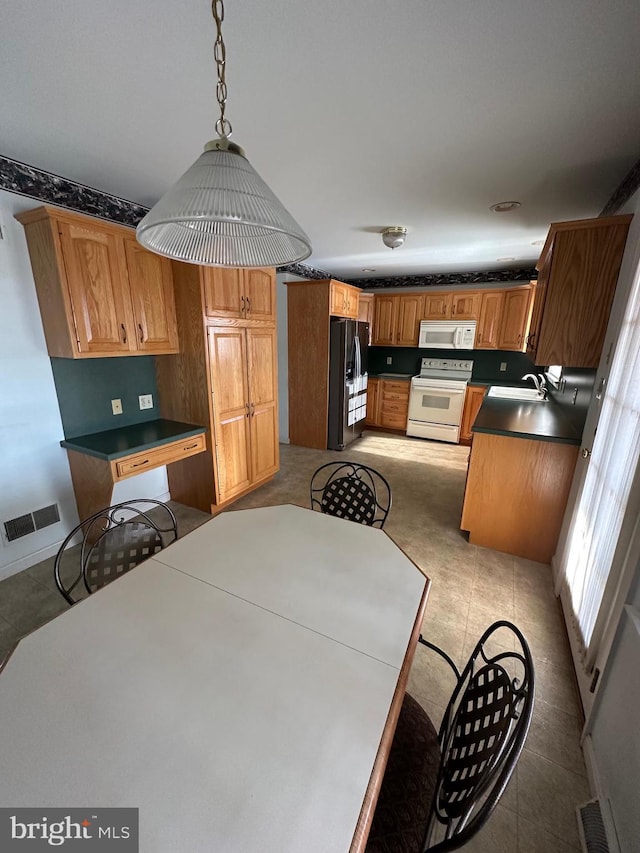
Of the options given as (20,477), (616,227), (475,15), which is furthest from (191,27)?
(20,477)

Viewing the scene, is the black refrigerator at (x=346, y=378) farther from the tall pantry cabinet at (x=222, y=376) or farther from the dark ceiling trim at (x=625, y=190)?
the dark ceiling trim at (x=625, y=190)

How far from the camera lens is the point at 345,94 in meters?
1.31

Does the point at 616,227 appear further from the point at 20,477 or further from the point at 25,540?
the point at 25,540

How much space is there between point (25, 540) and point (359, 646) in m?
2.45

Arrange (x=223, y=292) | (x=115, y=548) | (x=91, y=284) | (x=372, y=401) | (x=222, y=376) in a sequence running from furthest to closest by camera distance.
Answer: (x=372, y=401)
(x=222, y=376)
(x=223, y=292)
(x=91, y=284)
(x=115, y=548)

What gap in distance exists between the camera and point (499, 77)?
3.95 feet

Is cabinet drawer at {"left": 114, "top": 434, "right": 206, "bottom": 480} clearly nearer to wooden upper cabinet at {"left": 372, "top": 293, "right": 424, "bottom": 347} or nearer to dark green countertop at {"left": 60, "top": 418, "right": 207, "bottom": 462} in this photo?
dark green countertop at {"left": 60, "top": 418, "right": 207, "bottom": 462}

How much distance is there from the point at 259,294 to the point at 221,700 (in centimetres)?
296

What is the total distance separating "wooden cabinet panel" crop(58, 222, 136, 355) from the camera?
2008 mm

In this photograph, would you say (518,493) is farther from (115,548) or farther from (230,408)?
(115,548)

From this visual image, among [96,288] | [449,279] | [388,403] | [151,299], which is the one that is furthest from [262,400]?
[449,279]

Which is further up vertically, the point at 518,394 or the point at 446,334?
the point at 446,334

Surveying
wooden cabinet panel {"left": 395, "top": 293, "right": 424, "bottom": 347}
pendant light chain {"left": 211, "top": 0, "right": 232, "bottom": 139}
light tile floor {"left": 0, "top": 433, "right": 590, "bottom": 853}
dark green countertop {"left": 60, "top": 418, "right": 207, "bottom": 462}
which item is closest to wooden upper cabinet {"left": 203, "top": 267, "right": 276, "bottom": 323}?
dark green countertop {"left": 60, "top": 418, "right": 207, "bottom": 462}

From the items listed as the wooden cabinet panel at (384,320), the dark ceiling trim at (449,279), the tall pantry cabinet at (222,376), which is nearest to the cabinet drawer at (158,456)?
the tall pantry cabinet at (222,376)
